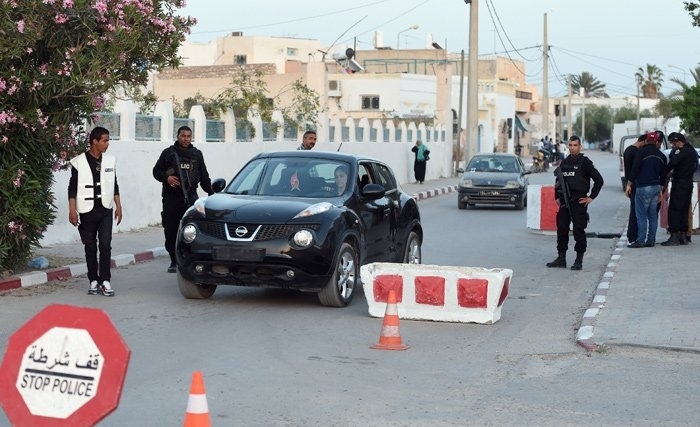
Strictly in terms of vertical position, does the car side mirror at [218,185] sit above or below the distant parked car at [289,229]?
above

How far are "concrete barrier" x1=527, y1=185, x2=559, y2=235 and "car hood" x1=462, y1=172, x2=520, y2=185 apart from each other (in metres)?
7.32

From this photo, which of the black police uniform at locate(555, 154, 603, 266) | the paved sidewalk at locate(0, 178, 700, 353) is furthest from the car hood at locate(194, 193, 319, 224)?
the black police uniform at locate(555, 154, 603, 266)

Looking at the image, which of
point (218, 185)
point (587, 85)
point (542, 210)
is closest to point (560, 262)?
point (218, 185)

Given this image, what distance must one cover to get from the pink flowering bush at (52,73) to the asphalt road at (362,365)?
1.00 meters

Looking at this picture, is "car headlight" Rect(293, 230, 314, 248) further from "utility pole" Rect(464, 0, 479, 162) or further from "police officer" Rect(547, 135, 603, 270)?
"utility pole" Rect(464, 0, 479, 162)

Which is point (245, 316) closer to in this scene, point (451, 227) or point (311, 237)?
point (311, 237)

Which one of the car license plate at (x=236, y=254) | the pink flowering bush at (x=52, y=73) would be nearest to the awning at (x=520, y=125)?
the pink flowering bush at (x=52, y=73)

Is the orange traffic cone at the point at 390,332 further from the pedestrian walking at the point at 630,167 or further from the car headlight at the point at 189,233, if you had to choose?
the pedestrian walking at the point at 630,167

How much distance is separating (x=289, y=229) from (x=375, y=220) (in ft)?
5.69

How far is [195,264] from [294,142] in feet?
66.9

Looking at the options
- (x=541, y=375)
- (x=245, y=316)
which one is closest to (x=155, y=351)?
(x=245, y=316)

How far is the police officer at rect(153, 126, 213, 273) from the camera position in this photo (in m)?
14.8

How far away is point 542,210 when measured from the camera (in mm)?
22844

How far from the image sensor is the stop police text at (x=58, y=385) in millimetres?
5117
